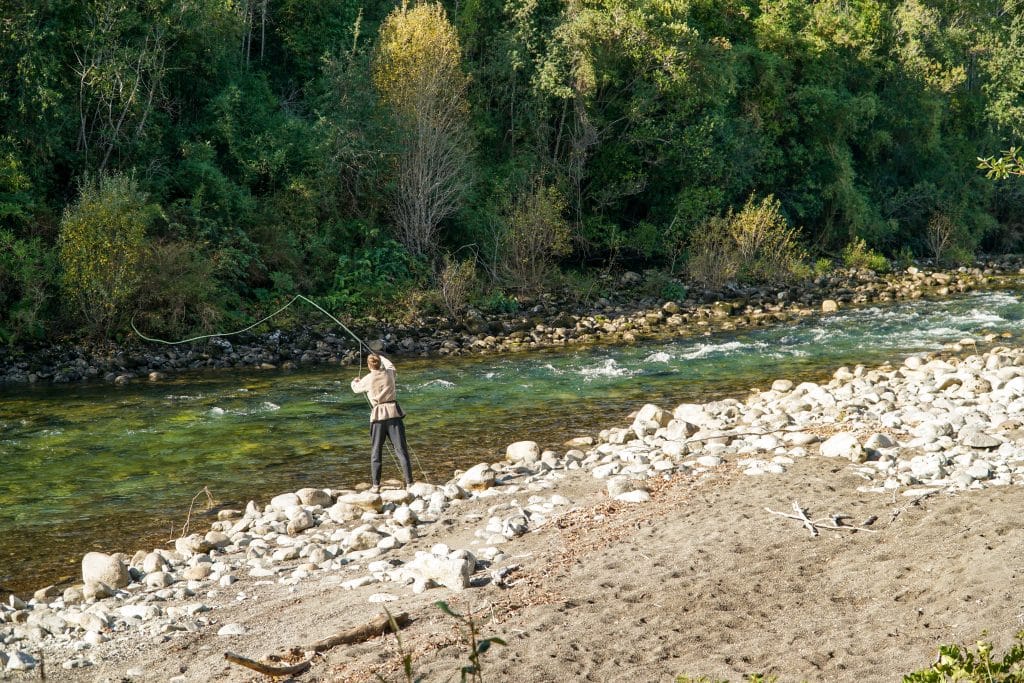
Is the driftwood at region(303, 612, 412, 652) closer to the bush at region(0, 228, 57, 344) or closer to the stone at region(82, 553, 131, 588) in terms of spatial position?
the stone at region(82, 553, 131, 588)

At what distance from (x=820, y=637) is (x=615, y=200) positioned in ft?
84.0

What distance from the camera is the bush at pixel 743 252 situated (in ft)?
91.4

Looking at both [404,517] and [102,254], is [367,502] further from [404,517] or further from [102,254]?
[102,254]

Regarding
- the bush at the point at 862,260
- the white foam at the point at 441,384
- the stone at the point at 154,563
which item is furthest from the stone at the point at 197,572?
the bush at the point at 862,260

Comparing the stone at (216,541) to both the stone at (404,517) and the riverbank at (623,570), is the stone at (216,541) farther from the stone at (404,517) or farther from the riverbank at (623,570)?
the stone at (404,517)

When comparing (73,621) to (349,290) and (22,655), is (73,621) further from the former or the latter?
(349,290)

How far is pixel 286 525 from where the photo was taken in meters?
9.07

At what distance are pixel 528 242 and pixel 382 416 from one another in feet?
51.6

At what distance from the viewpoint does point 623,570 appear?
6.50 meters

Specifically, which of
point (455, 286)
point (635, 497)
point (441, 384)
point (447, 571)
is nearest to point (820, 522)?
point (635, 497)

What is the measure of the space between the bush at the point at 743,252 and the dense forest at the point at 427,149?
10 centimetres

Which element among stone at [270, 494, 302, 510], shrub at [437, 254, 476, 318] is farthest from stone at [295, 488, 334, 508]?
shrub at [437, 254, 476, 318]

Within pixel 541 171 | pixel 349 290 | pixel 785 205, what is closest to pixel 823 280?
pixel 785 205

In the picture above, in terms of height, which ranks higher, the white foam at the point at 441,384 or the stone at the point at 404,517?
the stone at the point at 404,517
